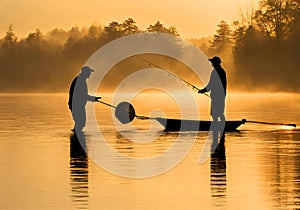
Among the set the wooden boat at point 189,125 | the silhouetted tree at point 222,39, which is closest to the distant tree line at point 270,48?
the silhouetted tree at point 222,39

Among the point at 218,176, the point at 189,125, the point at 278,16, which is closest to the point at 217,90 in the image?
the point at 189,125

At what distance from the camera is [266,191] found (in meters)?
17.8

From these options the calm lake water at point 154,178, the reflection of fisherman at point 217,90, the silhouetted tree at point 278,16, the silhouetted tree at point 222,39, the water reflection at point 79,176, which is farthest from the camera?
the silhouetted tree at point 222,39

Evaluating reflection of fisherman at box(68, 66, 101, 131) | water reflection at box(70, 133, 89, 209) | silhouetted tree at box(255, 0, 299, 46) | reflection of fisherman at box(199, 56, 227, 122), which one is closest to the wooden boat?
reflection of fisherman at box(199, 56, 227, 122)

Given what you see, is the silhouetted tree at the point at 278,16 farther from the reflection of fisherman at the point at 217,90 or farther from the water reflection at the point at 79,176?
A: the water reflection at the point at 79,176

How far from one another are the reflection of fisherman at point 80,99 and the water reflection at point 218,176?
26.2 feet

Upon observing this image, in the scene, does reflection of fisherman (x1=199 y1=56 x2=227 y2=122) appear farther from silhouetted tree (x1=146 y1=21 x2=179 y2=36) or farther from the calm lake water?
silhouetted tree (x1=146 y1=21 x2=179 y2=36)

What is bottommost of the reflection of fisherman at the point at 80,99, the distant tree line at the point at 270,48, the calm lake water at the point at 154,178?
the calm lake water at the point at 154,178

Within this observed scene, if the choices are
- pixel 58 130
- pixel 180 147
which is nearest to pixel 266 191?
pixel 180 147

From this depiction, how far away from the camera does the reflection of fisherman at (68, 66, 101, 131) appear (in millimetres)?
34594

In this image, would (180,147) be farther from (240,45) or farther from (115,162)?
(240,45)

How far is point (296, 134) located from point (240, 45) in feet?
305

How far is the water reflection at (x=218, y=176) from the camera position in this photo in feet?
56.1

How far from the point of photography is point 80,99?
3478cm
